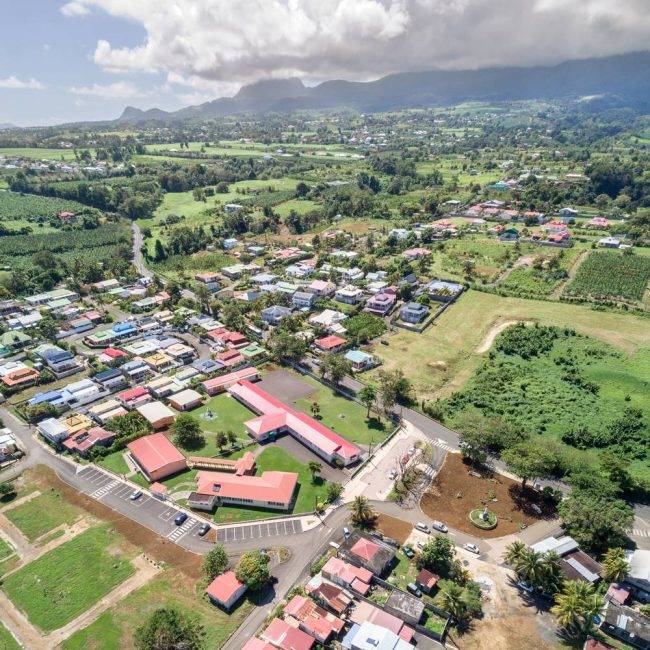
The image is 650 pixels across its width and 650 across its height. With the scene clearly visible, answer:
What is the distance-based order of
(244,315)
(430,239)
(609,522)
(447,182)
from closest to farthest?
(609,522)
(244,315)
(430,239)
(447,182)

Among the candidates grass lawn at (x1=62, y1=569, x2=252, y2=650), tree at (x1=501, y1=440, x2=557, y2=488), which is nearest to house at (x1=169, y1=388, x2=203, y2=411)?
grass lawn at (x1=62, y1=569, x2=252, y2=650)

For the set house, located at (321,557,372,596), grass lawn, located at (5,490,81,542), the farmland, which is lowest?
the farmland

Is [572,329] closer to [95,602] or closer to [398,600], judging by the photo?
[398,600]

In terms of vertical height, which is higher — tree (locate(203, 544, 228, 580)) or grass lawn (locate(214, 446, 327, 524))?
tree (locate(203, 544, 228, 580))

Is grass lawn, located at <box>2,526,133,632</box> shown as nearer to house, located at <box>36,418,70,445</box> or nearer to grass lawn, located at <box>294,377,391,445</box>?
house, located at <box>36,418,70,445</box>

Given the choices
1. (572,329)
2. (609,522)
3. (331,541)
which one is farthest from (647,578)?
(572,329)

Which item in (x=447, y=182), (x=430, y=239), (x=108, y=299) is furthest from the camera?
(x=447, y=182)

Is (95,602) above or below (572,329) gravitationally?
above

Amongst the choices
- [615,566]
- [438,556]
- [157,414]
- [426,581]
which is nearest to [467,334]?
[615,566]
